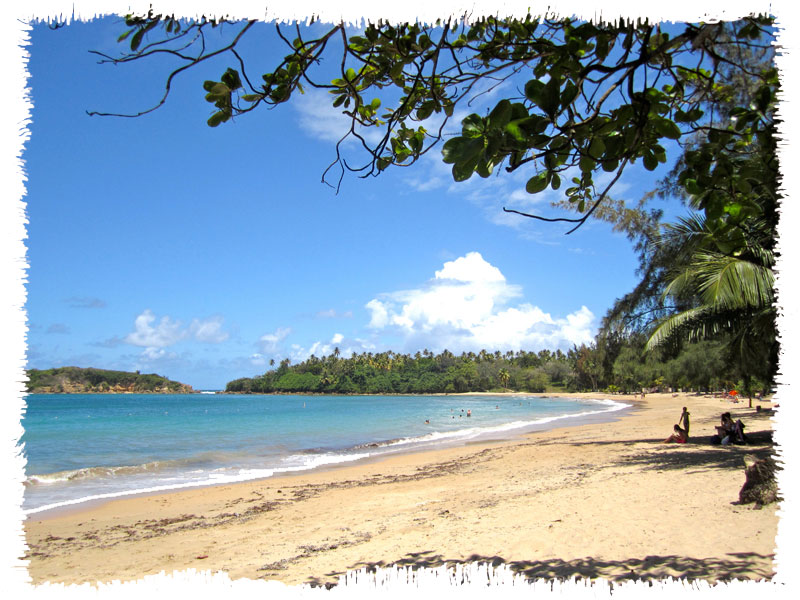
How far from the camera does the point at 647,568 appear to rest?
3.10 meters

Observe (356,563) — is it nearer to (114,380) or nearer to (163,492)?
(163,492)

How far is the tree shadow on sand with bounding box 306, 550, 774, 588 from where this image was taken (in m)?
2.73

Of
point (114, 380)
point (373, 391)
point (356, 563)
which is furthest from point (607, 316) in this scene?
point (373, 391)

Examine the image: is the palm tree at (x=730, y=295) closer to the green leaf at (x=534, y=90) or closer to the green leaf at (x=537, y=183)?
the green leaf at (x=537, y=183)

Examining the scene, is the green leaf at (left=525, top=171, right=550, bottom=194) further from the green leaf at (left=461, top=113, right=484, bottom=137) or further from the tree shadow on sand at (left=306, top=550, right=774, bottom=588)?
the tree shadow on sand at (left=306, top=550, right=774, bottom=588)

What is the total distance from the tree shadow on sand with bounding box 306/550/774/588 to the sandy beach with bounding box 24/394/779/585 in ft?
0.05

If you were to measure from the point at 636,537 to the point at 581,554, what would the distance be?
A: 0.69 metres

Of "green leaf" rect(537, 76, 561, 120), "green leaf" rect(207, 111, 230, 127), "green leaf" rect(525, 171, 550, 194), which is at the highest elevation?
"green leaf" rect(207, 111, 230, 127)

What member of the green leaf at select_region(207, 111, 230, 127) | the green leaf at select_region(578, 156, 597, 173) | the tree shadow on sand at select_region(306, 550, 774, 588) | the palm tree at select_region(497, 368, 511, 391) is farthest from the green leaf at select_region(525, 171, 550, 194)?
the palm tree at select_region(497, 368, 511, 391)

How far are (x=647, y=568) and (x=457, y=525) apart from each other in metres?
2.37

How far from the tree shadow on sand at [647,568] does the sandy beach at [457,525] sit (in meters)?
0.01

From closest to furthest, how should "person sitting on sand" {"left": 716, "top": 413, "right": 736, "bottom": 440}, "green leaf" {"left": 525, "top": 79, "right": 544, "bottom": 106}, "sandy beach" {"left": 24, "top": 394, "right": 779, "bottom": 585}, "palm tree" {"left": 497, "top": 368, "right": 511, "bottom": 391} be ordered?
"green leaf" {"left": 525, "top": 79, "right": 544, "bottom": 106} < "sandy beach" {"left": 24, "top": 394, "right": 779, "bottom": 585} < "person sitting on sand" {"left": 716, "top": 413, "right": 736, "bottom": 440} < "palm tree" {"left": 497, "top": 368, "right": 511, "bottom": 391}

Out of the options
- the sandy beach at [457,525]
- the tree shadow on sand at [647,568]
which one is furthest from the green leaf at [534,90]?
the tree shadow on sand at [647,568]

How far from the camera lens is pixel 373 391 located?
123 meters
